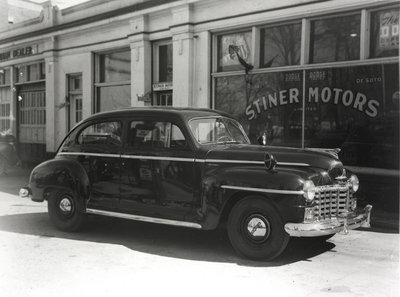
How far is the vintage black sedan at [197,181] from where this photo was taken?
→ 5395mm

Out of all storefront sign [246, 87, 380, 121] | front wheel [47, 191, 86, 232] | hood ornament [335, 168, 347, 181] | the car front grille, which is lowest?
front wheel [47, 191, 86, 232]

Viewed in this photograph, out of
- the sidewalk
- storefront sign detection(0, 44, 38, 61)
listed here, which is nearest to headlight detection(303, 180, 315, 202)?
the sidewalk

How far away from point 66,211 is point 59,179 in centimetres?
49

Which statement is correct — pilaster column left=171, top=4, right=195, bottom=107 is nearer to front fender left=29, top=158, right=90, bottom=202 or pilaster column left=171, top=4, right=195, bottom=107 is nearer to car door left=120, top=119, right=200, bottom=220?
front fender left=29, top=158, right=90, bottom=202

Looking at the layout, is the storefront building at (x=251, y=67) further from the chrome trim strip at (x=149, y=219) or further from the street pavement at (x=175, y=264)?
the chrome trim strip at (x=149, y=219)

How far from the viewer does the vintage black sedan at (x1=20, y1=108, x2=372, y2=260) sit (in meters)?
5.39

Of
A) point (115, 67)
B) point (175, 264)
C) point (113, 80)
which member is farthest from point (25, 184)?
point (175, 264)

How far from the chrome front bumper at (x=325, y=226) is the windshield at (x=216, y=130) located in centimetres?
170

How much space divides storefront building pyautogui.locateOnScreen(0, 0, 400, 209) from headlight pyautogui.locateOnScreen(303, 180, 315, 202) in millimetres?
4185

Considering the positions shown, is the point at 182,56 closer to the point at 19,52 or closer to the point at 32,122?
the point at 32,122

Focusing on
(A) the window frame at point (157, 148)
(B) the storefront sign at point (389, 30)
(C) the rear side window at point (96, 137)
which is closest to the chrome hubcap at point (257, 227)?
(A) the window frame at point (157, 148)

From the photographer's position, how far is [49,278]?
4.80 metres

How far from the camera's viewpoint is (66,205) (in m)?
7.12

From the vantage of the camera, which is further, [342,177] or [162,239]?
[162,239]
